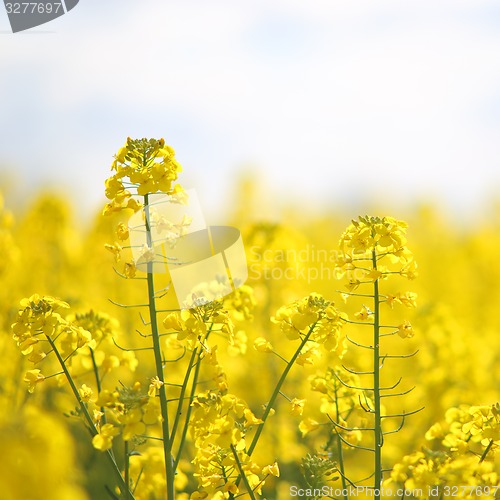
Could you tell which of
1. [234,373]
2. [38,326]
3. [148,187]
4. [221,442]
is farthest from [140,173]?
[234,373]

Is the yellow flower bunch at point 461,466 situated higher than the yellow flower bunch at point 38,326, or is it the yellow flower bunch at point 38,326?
the yellow flower bunch at point 38,326

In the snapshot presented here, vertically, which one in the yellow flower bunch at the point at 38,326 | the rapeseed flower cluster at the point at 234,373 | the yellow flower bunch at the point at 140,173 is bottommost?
the rapeseed flower cluster at the point at 234,373

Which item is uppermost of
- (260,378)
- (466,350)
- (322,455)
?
(322,455)

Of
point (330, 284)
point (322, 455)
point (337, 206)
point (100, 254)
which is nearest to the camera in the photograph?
point (322, 455)

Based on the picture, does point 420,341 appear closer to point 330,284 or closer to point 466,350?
point 466,350

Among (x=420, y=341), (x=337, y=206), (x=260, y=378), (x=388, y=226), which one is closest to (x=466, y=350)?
(x=420, y=341)

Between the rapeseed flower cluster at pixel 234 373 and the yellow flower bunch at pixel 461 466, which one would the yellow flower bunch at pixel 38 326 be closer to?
the rapeseed flower cluster at pixel 234 373

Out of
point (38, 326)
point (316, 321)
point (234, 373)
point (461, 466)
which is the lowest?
point (234, 373)

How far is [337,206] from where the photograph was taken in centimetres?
2961

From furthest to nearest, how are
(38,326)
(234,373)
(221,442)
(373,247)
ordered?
1. (234,373)
2. (373,247)
3. (38,326)
4. (221,442)

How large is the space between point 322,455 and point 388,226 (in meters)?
1.07

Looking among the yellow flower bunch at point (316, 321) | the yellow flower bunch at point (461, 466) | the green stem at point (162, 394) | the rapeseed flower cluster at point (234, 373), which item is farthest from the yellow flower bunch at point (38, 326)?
the yellow flower bunch at point (461, 466)

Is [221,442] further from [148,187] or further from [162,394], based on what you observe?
[148,187]

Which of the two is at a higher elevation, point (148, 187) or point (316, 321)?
point (148, 187)
